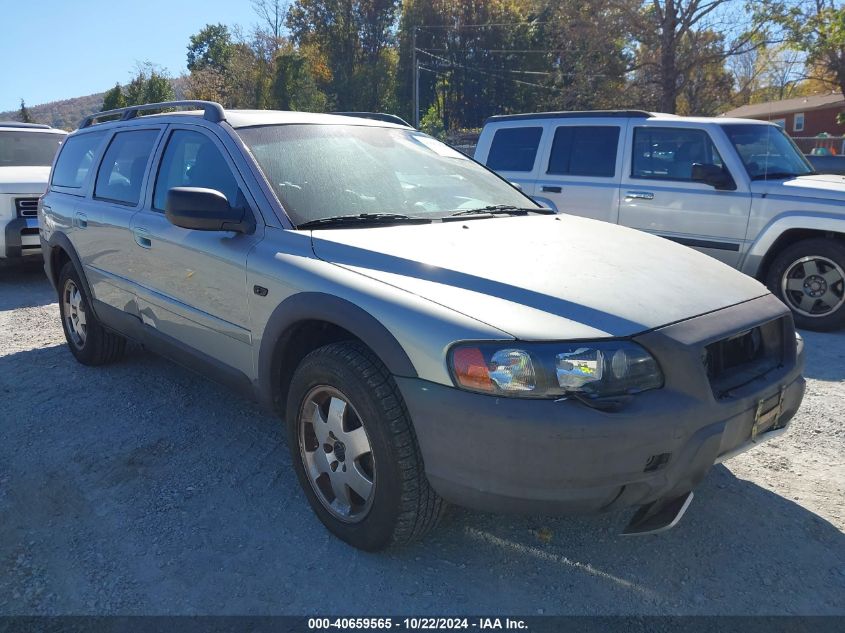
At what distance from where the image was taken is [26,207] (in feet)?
27.7

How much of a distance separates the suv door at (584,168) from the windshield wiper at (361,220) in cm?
412

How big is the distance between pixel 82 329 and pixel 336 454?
10.6 ft

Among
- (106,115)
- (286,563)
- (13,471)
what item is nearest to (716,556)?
(286,563)

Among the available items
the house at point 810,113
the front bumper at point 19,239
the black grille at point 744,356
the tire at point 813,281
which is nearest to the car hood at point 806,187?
the tire at point 813,281

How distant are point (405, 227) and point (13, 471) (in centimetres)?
240

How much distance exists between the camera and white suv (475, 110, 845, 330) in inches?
241

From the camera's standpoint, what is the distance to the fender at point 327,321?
2.45 meters

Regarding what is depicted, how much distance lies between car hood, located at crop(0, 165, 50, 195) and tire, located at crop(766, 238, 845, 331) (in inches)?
311

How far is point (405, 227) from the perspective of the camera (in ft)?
10.4

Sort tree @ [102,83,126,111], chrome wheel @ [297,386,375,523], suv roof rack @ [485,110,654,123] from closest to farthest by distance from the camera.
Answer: chrome wheel @ [297,386,375,523] < suv roof rack @ [485,110,654,123] < tree @ [102,83,126,111]

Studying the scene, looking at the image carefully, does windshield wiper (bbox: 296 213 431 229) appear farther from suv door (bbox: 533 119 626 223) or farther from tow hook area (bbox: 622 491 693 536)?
suv door (bbox: 533 119 626 223)

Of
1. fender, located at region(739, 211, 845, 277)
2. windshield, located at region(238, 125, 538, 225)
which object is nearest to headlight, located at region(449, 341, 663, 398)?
windshield, located at region(238, 125, 538, 225)

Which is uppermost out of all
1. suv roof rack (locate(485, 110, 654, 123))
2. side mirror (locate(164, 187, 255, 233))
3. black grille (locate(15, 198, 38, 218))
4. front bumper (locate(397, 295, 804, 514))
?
suv roof rack (locate(485, 110, 654, 123))

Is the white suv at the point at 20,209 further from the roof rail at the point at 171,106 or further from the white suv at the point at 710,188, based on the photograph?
the white suv at the point at 710,188
